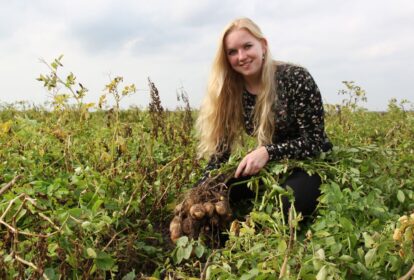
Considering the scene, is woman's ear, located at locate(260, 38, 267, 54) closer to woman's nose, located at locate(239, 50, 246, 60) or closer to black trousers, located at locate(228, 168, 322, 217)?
woman's nose, located at locate(239, 50, 246, 60)

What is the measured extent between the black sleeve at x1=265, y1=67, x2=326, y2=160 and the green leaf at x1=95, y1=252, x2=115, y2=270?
4.30ft

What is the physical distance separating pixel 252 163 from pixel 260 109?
0.54m

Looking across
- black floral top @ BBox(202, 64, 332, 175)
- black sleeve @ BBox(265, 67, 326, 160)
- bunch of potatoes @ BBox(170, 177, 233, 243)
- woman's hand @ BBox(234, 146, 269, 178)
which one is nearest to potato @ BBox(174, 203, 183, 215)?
bunch of potatoes @ BBox(170, 177, 233, 243)

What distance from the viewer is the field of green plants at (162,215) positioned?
1.75 m

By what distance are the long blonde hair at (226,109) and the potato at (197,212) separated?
0.72 metres

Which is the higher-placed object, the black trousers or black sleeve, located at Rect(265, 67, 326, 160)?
black sleeve, located at Rect(265, 67, 326, 160)

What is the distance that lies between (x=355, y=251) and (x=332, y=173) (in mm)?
877

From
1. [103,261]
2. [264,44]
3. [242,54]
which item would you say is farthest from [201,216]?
[264,44]

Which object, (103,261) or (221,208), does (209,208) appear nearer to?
(221,208)

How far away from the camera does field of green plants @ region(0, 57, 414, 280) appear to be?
1748 millimetres

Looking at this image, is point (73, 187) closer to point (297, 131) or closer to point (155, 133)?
point (155, 133)

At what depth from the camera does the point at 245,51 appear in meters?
3.00

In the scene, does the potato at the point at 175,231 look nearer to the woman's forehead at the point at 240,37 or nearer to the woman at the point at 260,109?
the woman at the point at 260,109

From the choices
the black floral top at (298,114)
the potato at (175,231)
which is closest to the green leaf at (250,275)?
the potato at (175,231)
